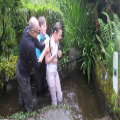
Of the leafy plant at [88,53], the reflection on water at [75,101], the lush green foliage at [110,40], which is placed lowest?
the reflection on water at [75,101]

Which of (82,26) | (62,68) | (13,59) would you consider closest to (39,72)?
(13,59)

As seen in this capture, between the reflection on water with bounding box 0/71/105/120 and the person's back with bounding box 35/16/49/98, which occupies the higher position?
the person's back with bounding box 35/16/49/98

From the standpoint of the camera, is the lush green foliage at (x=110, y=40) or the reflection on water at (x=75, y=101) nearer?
the lush green foliage at (x=110, y=40)

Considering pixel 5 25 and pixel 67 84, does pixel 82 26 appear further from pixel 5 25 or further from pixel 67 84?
pixel 5 25

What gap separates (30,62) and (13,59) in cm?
100

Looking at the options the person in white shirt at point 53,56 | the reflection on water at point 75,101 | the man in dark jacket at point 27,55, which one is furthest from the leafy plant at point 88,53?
the man in dark jacket at point 27,55

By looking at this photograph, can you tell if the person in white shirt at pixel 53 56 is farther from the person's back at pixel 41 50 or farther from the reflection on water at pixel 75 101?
the reflection on water at pixel 75 101

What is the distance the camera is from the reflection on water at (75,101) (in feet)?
9.30

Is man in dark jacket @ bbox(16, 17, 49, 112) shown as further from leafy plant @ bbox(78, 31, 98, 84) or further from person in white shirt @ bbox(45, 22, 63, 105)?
leafy plant @ bbox(78, 31, 98, 84)

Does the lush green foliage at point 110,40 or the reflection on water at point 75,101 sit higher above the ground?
the lush green foliage at point 110,40

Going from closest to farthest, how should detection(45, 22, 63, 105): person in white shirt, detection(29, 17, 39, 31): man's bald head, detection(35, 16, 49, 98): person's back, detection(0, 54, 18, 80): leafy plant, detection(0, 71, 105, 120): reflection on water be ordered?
detection(29, 17, 39, 31): man's bald head
detection(45, 22, 63, 105): person in white shirt
detection(35, 16, 49, 98): person's back
detection(0, 71, 105, 120): reflection on water
detection(0, 54, 18, 80): leafy plant

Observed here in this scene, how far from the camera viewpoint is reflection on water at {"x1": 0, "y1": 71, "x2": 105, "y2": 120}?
2.84 m

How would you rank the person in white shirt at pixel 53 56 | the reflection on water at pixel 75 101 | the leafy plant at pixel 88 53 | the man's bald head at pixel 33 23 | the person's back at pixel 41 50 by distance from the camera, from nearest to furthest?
the man's bald head at pixel 33 23 < the person in white shirt at pixel 53 56 < the person's back at pixel 41 50 < the reflection on water at pixel 75 101 < the leafy plant at pixel 88 53

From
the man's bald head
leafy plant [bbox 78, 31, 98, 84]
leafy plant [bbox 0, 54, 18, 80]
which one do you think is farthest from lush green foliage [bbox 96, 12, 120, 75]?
leafy plant [bbox 0, 54, 18, 80]
